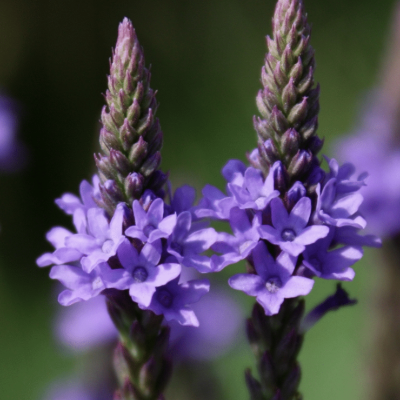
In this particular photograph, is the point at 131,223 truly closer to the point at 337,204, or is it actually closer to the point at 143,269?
the point at 143,269

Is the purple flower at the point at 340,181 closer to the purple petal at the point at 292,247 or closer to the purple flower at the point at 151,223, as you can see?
the purple petal at the point at 292,247

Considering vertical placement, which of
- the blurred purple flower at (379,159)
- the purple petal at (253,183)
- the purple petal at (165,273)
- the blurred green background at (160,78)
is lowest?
the purple petal at (165,273)

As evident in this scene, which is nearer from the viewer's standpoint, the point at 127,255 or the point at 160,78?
the point at 127,255

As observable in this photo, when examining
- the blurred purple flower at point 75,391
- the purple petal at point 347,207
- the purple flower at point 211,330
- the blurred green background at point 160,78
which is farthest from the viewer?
the blurred green background at point 160,78

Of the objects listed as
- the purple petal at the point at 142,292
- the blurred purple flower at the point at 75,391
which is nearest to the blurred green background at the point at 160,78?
the blurred purple flower at the point at 75,391

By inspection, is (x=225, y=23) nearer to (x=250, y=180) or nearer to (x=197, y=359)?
(x=197, y=359)

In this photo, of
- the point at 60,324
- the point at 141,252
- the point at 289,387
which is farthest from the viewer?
the point at 60,324

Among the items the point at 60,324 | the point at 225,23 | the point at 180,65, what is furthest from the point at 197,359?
the point at 225,23

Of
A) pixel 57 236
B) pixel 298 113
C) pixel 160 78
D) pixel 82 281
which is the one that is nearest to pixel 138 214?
pixel 82 281
